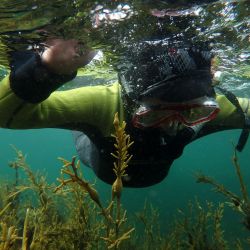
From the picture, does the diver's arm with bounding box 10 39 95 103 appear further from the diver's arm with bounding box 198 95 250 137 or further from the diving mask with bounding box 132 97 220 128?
the diver's arm with bounding box 198 95 250 137

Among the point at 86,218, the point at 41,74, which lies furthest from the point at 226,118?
the point at 41,74

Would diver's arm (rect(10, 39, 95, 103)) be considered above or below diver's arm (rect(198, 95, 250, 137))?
above

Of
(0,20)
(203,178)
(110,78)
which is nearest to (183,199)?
(110,78)

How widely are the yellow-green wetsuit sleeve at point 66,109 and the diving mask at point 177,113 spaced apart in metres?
0.82

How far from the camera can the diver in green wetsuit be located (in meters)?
4.36

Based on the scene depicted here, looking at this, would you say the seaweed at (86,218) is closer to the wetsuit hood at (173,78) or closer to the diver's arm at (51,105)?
the diver's arm at (51,105)

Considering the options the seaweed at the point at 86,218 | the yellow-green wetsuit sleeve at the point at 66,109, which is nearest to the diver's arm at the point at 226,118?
the seaweed at the point at 86,218

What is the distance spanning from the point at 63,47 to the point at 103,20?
1132 mm

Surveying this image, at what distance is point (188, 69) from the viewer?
4805 mm

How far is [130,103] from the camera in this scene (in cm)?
548

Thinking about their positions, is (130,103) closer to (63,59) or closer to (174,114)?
(174,114)

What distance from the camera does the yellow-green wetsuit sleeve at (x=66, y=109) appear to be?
15.0ft

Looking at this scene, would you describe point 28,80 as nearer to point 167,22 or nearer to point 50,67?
point 50,67

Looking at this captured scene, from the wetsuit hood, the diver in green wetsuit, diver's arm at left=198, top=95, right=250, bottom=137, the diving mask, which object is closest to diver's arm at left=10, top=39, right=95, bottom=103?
the diver in green wetsuit
